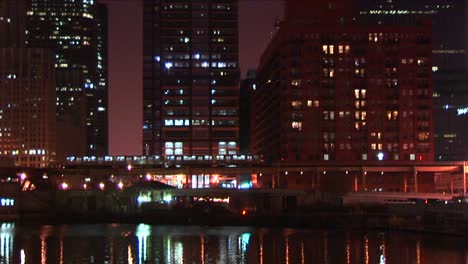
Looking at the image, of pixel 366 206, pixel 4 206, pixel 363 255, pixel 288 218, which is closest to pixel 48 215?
pixel 4 206

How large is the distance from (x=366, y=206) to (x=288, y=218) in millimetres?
16517

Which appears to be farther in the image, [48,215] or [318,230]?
[48,215]

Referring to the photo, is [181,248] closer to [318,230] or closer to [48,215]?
[318,230]

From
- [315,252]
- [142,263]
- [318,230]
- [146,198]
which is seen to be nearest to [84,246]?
[142,263]

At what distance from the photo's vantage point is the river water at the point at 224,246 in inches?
4134

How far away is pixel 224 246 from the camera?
120m

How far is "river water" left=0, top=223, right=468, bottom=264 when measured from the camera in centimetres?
10500

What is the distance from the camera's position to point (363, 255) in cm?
10794

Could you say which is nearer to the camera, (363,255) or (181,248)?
(363,255)

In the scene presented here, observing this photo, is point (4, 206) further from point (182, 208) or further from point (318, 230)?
point (318, 230)

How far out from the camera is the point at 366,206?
544 ft

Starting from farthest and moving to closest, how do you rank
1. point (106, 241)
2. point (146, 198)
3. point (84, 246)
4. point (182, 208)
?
point (146, 198), point (182, 208), point (106, 241), point (84, 246)

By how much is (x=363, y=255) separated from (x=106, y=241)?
42065 mm

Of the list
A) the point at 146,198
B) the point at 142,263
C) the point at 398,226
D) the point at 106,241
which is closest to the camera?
the point at 142,263
